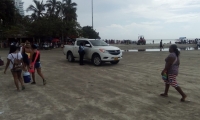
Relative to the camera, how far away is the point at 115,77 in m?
9.99

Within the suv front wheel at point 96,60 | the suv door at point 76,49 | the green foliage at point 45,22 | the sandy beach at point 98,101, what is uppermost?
the green foliage at point 45,22

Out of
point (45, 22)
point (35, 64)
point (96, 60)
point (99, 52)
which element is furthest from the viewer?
point (45, 22)

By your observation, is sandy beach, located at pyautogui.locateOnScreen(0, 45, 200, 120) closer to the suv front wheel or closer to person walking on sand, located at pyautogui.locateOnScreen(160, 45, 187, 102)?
person walking on sand, located at pyautogui.locateOnScreen(160, 45, 187, 102)

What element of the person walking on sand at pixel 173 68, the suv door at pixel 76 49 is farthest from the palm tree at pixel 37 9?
the person walking on sand at pixel 173 68

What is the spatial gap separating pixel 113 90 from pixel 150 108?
2.10m

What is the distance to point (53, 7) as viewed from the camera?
4991 centimetres

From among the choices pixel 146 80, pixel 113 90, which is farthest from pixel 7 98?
pixel 146 80

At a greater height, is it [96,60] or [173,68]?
[173,68]

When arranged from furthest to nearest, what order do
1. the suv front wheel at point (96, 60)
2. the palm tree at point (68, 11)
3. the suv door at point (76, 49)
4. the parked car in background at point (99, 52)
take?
1. the palm tree at point (68, 11)
2. the suv door at point (76, 49)
3. the suv front wheel at point (96, 60)
4. the parked car in background at point (99, 52)

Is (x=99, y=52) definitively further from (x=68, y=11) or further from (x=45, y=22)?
(x=68, y=11)

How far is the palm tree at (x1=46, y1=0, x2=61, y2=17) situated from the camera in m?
49.6

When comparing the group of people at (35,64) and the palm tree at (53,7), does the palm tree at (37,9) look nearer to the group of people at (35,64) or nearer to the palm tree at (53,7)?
the palm tree at (53,7)

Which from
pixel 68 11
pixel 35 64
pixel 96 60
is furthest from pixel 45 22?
pixel 35 64

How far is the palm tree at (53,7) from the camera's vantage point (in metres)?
49.6
